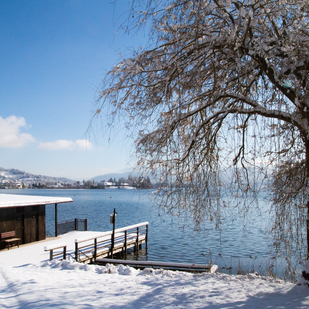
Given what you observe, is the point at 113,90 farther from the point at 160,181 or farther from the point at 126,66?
the point at 160,181

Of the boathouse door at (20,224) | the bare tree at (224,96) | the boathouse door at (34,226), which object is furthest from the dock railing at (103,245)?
the bare tree at (224,96)

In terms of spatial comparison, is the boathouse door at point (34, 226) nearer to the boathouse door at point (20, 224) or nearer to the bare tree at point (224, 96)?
the boathouse door at point (20, 224)

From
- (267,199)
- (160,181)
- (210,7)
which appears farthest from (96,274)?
(210,7)

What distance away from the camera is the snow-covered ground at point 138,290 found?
4895 mm

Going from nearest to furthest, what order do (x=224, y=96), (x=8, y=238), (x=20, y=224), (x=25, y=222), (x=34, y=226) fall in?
(x=224, y=96) < (x=8, y=238) < (x=20, y=224) < (x=25, y=222) < (x=34, y=226)

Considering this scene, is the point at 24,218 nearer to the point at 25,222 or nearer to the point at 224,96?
the point at 25,222

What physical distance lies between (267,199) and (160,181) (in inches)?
89.1

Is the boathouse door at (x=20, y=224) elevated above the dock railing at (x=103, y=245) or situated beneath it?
elevated above

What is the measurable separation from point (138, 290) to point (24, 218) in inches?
406

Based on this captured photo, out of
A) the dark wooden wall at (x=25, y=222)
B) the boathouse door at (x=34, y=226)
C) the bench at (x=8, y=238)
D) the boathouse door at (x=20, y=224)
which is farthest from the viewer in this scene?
the boathouse door at (x=34, y=226)

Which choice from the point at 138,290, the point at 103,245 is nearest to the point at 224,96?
the point at 138,290

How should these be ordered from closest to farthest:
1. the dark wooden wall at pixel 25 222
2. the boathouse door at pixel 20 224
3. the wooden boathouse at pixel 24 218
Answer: the wooden boathouse at pixel 24 218, the dark wooden wall at pixel 25 222, the boathouse door at pixel 20 224

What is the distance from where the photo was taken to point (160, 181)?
210 inches

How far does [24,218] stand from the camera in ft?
46.9
